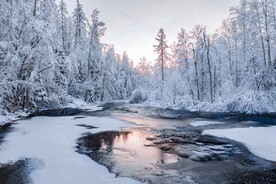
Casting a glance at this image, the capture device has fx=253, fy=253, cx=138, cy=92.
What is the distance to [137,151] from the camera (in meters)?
9.17

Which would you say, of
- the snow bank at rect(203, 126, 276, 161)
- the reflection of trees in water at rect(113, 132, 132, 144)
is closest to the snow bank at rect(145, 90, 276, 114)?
the snow bank at rect(203, 126, 276, 161)

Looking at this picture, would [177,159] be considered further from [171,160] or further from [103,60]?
[103,60]

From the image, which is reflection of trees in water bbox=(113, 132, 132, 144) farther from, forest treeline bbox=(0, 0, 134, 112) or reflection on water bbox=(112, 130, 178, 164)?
forest treeline bbox=(0, 0, 134, 112)

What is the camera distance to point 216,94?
1599 inches

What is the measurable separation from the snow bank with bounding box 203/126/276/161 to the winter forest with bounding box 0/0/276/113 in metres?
13.8

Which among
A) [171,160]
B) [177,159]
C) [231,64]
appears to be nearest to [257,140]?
[177,159]

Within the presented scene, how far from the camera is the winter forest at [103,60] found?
2011 cm

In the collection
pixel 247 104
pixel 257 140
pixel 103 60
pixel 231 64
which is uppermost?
pixel 103 60

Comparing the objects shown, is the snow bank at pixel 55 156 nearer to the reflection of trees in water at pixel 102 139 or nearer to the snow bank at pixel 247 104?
the reflection of trees in water at pixel 102 139

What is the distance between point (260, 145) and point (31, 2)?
21812 mm

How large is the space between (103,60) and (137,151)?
137ft

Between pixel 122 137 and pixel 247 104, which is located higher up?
pixel 247 104

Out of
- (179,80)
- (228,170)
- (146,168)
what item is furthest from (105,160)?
(179,80)

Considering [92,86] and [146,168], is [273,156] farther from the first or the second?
[92,86]
